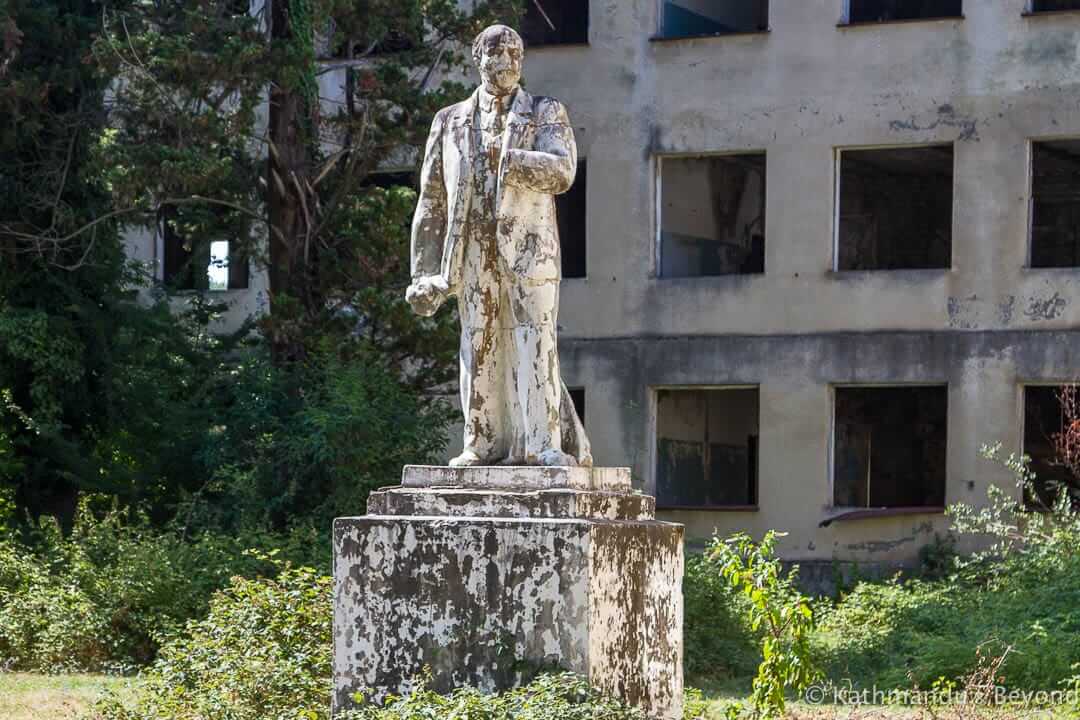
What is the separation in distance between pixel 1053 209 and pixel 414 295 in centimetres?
1430

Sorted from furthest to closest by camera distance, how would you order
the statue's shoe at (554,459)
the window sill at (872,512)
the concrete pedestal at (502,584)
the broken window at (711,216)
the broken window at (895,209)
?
the broken window at (711,216) < the broken window at (895,209) < the window sill at (872,512) < the statue's shoe at (554,459) < the concrete pedestal at (502,584)

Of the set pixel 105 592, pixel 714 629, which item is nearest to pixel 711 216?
pixel 714 629

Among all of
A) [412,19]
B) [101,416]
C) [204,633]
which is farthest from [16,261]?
[204,633]

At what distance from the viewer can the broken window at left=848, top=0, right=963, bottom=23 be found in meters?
22.7

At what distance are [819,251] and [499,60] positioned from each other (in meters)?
14.0

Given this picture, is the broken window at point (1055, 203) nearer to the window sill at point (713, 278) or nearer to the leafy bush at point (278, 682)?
the window sill at point (713, 278)

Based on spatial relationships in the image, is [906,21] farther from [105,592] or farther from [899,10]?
[105,592]

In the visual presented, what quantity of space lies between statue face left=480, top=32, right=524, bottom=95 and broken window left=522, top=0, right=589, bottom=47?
14.8 metres

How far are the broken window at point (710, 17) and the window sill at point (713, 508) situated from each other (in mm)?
5950

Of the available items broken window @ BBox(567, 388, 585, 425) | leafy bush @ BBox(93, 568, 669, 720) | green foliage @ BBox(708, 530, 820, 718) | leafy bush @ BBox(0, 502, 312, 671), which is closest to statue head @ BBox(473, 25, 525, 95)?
green foliage @ BBox(708, 530, 820, 718)

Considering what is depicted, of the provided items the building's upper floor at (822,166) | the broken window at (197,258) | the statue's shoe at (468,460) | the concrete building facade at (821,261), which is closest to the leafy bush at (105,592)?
the broken window at (197,258)

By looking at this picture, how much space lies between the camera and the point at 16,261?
808 inches

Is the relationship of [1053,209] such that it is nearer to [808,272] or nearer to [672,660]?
[808,272]

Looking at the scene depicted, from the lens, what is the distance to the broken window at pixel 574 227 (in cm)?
2458
